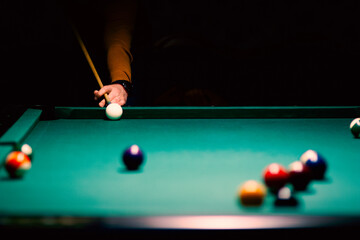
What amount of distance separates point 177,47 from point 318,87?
5.25 feet

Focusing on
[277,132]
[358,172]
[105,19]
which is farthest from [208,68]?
[358,172]

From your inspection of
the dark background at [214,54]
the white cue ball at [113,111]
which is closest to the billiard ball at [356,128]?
the white cue ball at [113,111]

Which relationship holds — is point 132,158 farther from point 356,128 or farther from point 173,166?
point 356,128

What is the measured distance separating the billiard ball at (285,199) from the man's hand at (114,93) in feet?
4.83

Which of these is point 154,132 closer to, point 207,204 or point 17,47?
point 207,204

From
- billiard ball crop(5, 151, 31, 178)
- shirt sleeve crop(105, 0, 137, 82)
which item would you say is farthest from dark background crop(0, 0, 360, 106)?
billiard ball crop(5, 151, 31, 178)

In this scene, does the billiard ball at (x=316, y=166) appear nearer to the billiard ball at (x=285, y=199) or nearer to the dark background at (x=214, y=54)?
the billiard ball at (x=285, y=199)

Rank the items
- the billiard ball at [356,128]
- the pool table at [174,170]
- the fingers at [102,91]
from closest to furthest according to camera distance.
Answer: the pool table at [174,170]
the billiard ball at [356,128]
the fingers at [102,91]

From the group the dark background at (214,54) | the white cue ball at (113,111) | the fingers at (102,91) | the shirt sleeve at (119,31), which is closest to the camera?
the white cue ball at (113,111)

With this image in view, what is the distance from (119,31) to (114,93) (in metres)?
0.58

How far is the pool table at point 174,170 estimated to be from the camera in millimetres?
870

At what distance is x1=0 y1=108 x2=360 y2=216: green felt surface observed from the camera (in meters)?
0.92

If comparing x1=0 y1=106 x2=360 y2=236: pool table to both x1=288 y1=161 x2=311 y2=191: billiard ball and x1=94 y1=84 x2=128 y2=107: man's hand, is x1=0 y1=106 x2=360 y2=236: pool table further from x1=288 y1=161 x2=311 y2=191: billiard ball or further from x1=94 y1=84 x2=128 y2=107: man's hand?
x1=94 y1=84 x2=128 y2=107: man's hand

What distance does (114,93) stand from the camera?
231 cm
